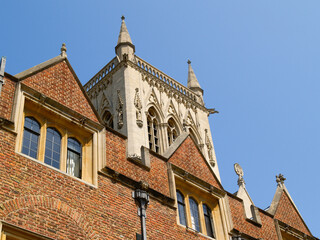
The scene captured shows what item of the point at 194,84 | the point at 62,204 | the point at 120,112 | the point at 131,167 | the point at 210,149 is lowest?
the point at 62,204

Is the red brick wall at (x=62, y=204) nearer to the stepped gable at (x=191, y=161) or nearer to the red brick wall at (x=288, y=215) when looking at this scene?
the stepped gable at (x=191, y=161)

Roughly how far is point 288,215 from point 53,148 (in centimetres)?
1109

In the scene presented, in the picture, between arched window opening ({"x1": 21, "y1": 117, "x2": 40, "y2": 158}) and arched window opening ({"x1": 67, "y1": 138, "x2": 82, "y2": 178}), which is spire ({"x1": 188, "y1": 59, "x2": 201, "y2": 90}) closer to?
arched window opening ({"x1": 67, "y1": 138, "x2": 82, "y2": 178})

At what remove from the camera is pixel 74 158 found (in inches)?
567

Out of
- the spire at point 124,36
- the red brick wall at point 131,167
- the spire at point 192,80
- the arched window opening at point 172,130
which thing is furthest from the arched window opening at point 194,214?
the spire at point 192,80

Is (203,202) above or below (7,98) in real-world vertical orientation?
below

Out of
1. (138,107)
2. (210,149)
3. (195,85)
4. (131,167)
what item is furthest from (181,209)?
(195,85)

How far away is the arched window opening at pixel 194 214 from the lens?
16.4 metres

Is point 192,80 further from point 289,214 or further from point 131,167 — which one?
point 131,167

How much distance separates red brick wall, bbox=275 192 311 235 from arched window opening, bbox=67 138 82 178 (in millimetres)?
9186

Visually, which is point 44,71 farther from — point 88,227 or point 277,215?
point 277,215

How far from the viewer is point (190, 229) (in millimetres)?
15844

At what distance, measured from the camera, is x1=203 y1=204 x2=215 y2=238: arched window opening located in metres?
16.9

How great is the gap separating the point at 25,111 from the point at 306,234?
12729mm
